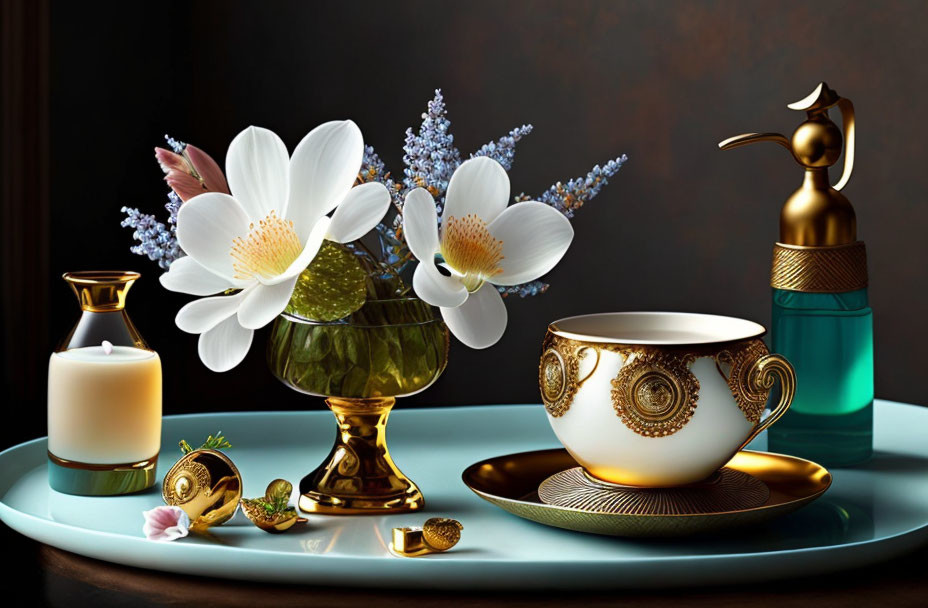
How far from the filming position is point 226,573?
0.66 metres

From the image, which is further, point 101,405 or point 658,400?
point 101,405

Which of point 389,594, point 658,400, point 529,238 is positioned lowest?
point 389,594

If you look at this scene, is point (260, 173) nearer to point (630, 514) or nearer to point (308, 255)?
point (308, 255)

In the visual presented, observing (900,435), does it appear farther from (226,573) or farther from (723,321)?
(226,573)

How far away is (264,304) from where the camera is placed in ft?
2.31

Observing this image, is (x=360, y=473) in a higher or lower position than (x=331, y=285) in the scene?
lower

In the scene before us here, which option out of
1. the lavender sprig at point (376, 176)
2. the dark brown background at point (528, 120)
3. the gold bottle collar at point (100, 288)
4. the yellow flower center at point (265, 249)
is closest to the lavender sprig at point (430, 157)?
the lavender sprig at point (376, 176)

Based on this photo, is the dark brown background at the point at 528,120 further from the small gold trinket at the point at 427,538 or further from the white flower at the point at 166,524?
the small gold trinket at the point at 427,538

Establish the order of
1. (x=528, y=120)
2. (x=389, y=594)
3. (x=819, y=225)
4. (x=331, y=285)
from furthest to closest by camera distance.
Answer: (x=528, y=120) → (x=819, y=225) → (x=331, y=285) → (x=389, y=594)

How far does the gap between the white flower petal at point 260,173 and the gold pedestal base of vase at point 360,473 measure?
147mm

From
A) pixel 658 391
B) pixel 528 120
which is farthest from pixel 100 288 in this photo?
pixel 528 120

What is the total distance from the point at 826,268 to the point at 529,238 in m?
0.28

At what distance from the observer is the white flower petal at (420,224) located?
71cm

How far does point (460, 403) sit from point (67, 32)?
81 centimetres
